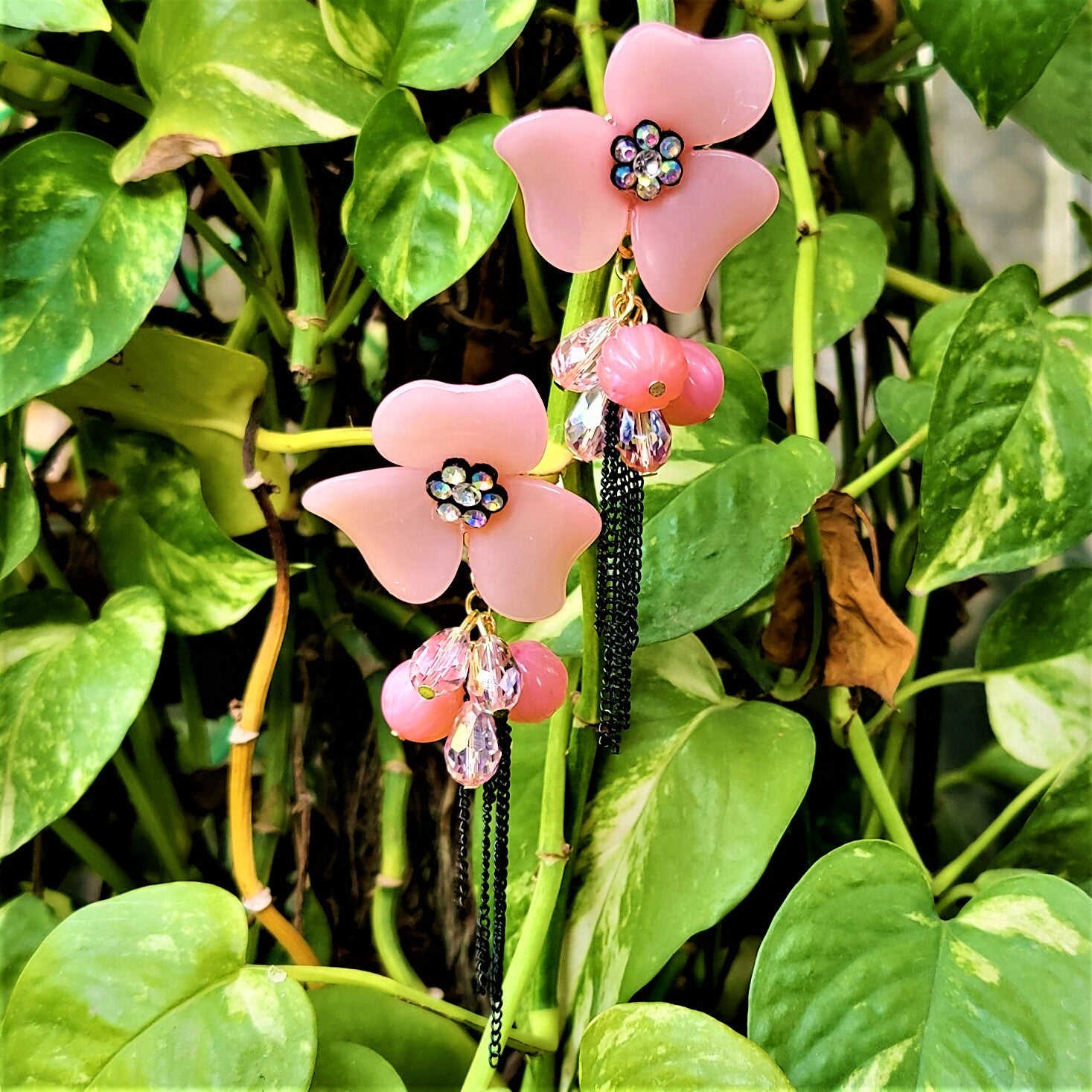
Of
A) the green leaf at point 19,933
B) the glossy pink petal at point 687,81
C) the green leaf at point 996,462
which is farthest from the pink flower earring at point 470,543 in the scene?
the green leaf at point 19,933

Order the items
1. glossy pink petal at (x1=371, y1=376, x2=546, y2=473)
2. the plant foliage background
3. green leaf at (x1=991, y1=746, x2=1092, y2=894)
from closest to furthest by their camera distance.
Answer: glossy pink petal at (x1=371, y1=376, x2=546, y2=473) < the plant foliage background < green leaf at (x1=991, y1=746, x2=1092, y2=894)

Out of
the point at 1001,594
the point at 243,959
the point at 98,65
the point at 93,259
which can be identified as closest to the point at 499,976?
the point at 243,959

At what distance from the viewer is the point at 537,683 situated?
1.10ft

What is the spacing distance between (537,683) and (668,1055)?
0.17m

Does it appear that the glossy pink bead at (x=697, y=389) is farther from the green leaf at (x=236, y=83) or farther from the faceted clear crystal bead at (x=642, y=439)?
the green leaf at (x=236, y=83)

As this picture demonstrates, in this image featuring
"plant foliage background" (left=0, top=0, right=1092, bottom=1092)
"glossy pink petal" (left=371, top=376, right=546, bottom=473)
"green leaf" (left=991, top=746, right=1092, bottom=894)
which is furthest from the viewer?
"green leaf" (left=991, top=746, right=1092, bottom=894)

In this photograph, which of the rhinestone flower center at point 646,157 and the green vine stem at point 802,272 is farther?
the green vine stem at point 802,272

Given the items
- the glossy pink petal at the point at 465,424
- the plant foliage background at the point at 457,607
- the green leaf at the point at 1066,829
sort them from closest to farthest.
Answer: the glossy pink petal at the point at 465,424
the plant foliage background at the point at 457,607
the green leaf at the point at 1066,829

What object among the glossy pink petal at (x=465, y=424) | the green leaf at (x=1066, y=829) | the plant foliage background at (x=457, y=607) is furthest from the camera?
the green leaf at (x=1066, y=829)

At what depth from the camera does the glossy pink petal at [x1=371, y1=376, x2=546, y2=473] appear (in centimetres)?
28

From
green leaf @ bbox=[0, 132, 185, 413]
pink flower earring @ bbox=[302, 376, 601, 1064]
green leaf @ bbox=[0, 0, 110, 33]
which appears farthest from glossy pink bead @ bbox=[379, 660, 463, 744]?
green leaf @ bbox=[0, 0, 110, 33]

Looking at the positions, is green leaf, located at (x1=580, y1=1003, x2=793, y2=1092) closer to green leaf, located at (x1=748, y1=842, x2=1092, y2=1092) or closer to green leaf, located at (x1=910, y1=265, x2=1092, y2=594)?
green leaf, located at (x1=748, y1=842, x2=1092, y2=1092)

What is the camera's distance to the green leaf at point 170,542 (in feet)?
1.57

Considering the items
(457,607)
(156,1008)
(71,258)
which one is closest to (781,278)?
(457,607)
